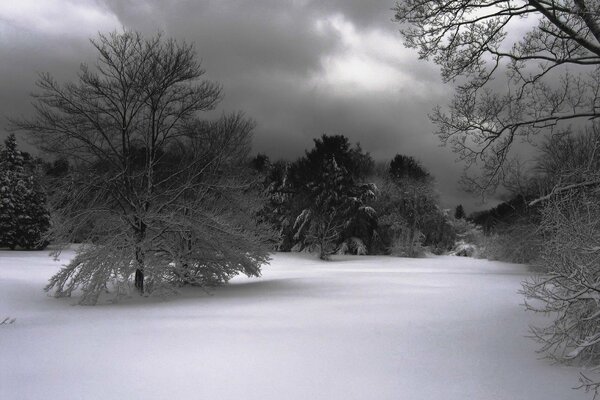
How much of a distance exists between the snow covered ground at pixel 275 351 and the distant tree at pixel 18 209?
24951 mm

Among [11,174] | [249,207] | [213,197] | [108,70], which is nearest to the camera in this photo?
[108,70]

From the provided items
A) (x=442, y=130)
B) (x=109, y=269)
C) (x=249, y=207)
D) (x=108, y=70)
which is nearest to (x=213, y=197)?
(x=249, y=207)

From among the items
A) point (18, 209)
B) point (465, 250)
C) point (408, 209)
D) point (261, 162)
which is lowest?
point (465, 250)

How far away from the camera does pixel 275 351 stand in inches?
299

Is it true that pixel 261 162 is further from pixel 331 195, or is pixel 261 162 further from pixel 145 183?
pixel 145 183

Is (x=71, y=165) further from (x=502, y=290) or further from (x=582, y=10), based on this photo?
(x=502, y=290)

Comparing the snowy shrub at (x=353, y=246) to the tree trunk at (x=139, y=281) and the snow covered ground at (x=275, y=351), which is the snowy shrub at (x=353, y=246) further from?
the tree trunk at (x=139, y=281)

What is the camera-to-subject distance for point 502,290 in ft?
57.5

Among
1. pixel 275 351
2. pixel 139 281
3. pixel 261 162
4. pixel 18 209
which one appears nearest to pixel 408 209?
pixel 261 162

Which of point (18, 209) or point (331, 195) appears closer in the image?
point (18, 209)

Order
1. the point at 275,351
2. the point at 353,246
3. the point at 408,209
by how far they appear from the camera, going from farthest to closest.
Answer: the point at 408,209, the point at 353,246, the point at 275,351

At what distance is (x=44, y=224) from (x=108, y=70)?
27739 millimetres

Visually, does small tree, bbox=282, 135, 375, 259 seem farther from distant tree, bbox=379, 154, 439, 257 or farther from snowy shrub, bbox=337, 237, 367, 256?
distant tree, bbox=379, 154, 439, 257

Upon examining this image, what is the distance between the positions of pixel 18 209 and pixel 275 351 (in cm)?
3498
